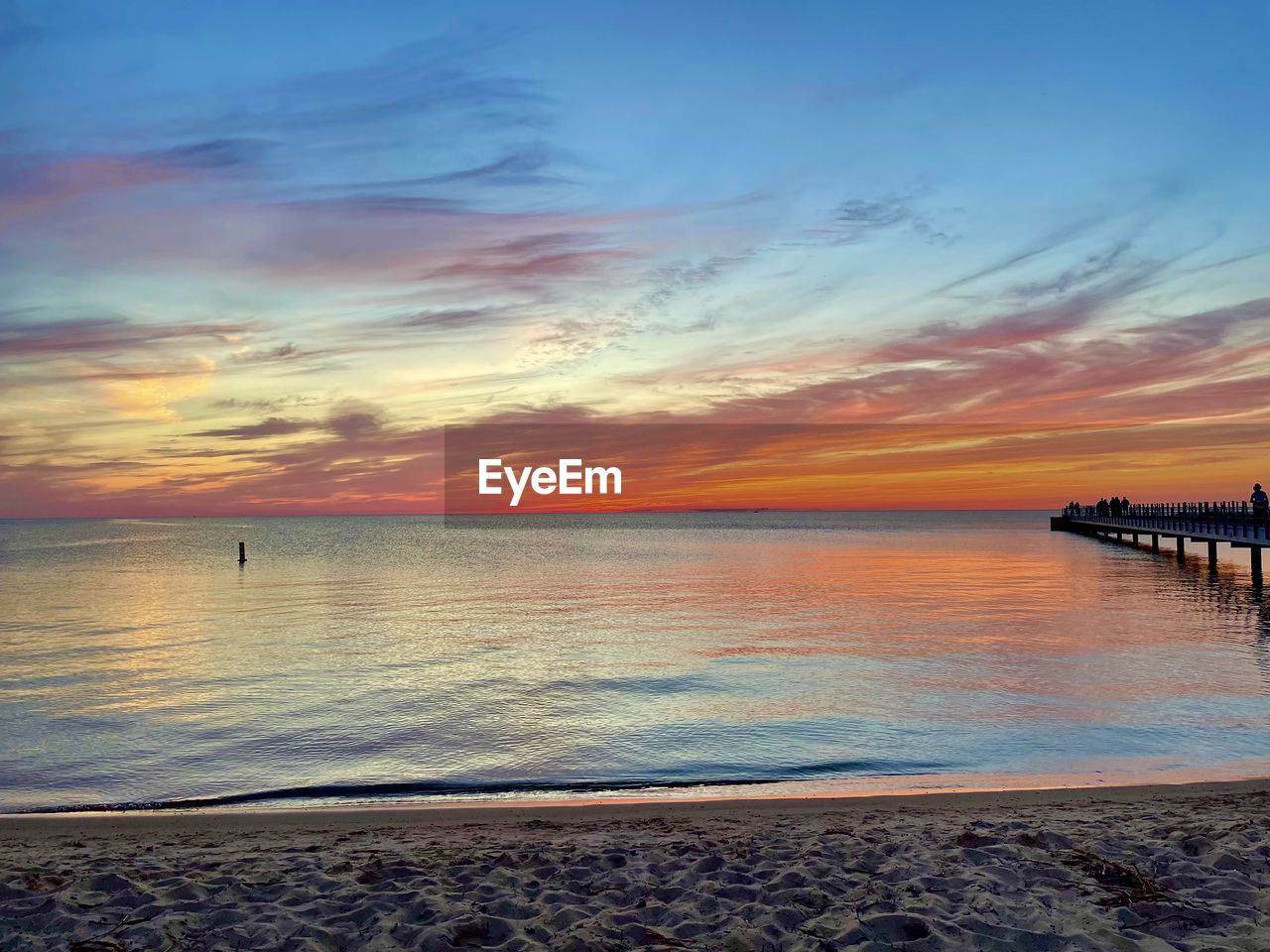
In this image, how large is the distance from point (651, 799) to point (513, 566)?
55631 mm

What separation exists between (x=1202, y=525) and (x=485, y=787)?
57619 millimetres

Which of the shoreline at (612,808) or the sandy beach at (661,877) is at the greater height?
the sandy beach at (661,877)

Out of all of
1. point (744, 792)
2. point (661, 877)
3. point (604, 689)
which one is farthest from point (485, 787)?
point (604, 689)

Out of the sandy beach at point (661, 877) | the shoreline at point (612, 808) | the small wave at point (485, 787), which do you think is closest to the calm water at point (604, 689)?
the small wave at point (485, 787)

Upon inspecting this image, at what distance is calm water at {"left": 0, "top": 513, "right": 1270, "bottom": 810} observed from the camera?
511 inches

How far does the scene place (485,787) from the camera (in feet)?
39.8

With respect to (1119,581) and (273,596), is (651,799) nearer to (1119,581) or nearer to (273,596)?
(273,596)

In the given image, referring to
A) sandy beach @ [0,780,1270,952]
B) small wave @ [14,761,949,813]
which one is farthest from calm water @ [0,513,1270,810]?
sandy beach @ [0,780,1270,952]

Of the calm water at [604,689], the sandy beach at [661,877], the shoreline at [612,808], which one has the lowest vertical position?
the calm water at [604,689]

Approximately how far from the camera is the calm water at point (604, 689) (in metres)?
13.0

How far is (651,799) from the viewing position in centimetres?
1120

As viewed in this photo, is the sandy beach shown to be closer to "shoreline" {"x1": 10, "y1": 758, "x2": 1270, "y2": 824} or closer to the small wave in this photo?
"shoreline" {"x1": 10, "y1": 758, "x2": 1270, "y2": 824}

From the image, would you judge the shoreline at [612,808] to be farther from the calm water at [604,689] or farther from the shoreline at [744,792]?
the calm water at [604,689]

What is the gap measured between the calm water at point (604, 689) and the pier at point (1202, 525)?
18.7ft
